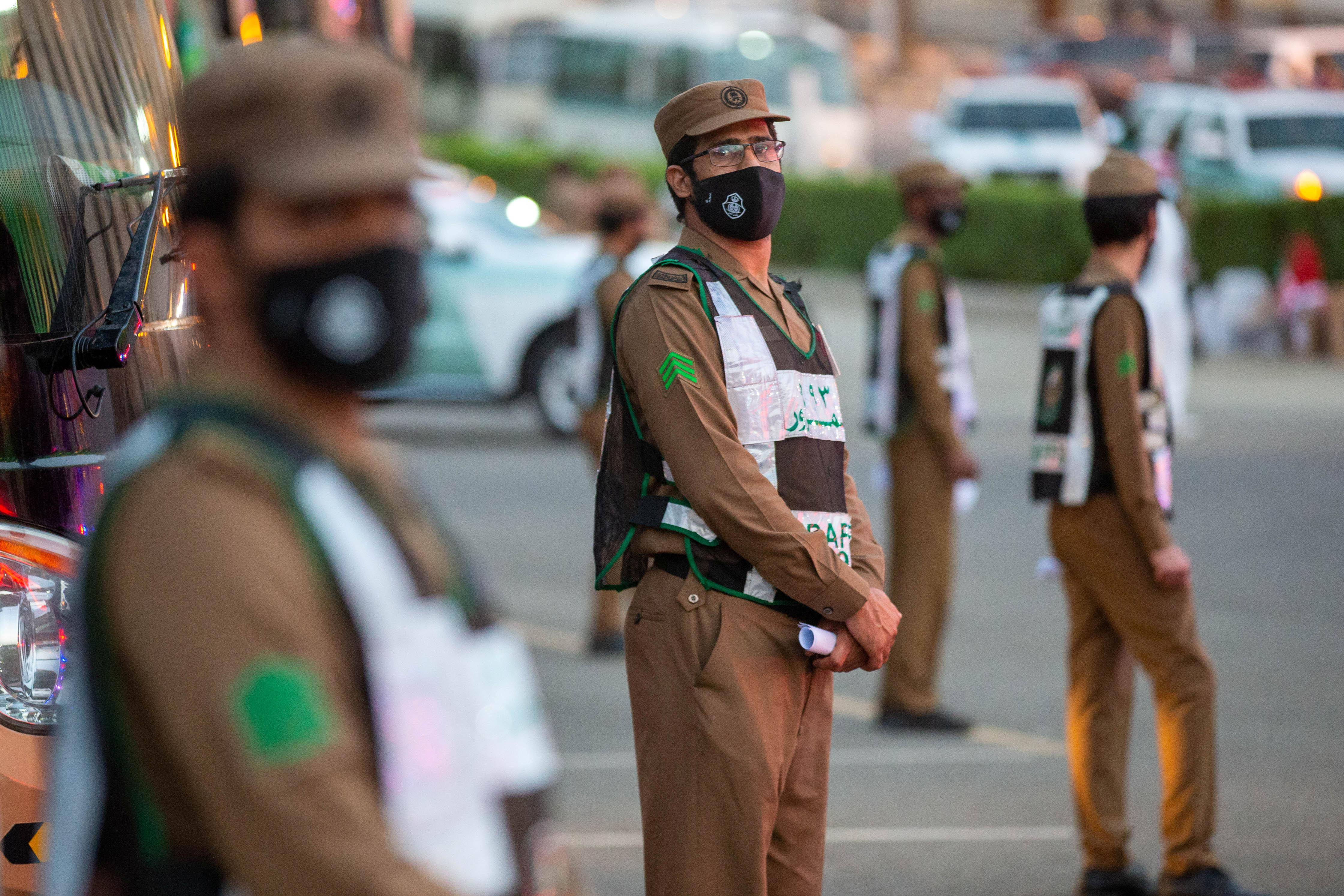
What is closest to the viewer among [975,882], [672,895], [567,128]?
[672,895]

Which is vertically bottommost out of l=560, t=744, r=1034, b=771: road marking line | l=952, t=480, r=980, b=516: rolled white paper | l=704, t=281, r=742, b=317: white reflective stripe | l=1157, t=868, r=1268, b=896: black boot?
l=560, t=744, r=1034, b=771: road marking line

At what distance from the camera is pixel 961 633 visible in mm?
9109

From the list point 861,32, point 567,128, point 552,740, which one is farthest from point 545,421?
point 861,32

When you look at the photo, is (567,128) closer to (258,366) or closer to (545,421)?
(545,421)

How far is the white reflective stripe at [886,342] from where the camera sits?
7.48 meters

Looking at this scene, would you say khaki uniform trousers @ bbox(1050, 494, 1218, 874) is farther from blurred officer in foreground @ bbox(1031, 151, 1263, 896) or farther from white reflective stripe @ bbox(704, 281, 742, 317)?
white reflective stripe @ bbox(704, 281, 742, 317)

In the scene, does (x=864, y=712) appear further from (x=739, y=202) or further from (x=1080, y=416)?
(x=739, y=202)

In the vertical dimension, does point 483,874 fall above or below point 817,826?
above

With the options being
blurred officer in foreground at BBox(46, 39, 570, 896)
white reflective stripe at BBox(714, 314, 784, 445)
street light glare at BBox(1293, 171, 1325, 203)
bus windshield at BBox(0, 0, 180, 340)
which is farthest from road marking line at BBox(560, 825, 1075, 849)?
street light glare at BBox(1293, 171, 1325, 203)

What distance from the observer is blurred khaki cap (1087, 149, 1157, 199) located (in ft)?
17.9

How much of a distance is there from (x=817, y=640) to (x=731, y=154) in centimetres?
107

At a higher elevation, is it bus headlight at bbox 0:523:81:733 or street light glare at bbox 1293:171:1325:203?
bus headlight at bbox 0:523:81:733

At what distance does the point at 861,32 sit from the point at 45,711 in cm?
5682

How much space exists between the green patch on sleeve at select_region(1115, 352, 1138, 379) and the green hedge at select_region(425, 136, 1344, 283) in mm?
17764
